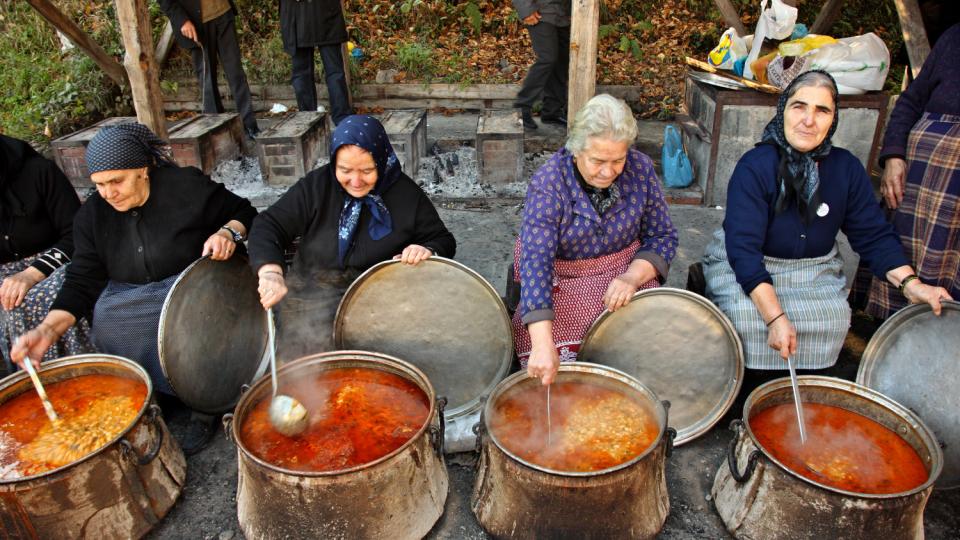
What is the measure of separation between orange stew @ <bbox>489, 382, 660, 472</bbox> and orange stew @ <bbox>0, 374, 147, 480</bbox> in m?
1.47

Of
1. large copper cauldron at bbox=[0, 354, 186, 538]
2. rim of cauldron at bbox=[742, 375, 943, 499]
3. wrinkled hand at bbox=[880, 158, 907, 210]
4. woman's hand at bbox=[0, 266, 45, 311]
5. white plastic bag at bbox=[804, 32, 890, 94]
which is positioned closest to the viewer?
rim of cauldron at bbox=[742, 375, 943, 499]

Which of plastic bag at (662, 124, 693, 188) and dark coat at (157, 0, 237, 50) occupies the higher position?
dark coat at (157, 0, 237, 50)

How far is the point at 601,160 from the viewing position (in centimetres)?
269

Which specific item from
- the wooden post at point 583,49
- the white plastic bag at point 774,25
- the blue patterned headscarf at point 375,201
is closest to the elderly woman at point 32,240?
the blue patterned headscarf at point 375,201

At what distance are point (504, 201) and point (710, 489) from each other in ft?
10.7

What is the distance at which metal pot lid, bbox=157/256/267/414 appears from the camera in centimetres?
276

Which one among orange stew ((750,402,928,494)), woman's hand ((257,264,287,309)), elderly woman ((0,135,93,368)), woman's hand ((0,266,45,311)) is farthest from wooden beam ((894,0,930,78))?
woman's hand ((0,266,45,311))

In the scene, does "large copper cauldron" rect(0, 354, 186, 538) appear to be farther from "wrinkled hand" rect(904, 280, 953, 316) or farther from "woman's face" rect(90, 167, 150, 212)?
"wrinkled hand" rect(904, 280, 953, 316)

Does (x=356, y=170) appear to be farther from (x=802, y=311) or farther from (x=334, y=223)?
(x=802, y=311)

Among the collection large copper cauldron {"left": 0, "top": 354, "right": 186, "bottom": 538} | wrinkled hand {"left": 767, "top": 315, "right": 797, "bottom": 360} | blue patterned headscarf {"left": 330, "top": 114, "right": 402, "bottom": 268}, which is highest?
blue patterned headscarf {"left": 330, "top": 114, "right": 402, "bottom": 268}

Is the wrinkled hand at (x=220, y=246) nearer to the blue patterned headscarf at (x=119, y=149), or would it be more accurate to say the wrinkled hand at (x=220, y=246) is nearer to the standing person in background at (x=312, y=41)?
the blue patterned headscarf at (x=119, y=149)

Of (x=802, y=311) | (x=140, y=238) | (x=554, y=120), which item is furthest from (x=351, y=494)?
(x=554, y=120)

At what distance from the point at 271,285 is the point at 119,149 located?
35.4 inches

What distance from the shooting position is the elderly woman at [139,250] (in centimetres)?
297
